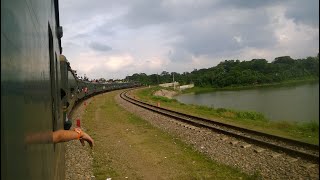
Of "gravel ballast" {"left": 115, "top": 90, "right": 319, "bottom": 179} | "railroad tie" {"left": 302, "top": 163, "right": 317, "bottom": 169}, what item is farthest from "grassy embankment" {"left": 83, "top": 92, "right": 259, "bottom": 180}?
"railroad tie" {"left": 302, "top": 163, "right": 317, "bottom": 169}

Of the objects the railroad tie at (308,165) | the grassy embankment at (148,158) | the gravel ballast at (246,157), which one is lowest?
the grassy embankment at (148,158)

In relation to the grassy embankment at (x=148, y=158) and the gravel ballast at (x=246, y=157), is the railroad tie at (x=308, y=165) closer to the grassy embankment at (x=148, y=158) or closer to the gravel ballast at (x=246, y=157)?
the gravel ballast at (x=246, y=157)

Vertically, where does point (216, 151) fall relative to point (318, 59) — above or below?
below

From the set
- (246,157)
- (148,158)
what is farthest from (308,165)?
(148,158)

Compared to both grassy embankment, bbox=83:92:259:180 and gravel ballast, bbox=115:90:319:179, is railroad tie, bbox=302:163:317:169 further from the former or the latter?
grassy embankment, bbox=83:92:259:180

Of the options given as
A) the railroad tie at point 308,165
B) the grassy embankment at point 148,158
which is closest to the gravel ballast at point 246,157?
the railroad tie at point 308,165

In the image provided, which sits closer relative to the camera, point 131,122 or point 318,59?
point 318,59

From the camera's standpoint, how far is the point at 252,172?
9055 mm

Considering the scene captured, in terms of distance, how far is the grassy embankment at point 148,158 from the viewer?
9.40 m

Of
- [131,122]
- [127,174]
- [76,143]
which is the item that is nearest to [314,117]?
[127,174]

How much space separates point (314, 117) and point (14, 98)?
1.12m

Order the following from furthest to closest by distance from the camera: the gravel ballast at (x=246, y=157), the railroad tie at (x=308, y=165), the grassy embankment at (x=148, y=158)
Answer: the grassy embankment at (x=148, y=158) < the gravel ballast at (x=246, y=157) < the railroad tie at (x=308, y=165)

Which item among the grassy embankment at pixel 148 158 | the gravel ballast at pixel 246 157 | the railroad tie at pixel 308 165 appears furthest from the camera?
the grassy embankment at pixel 148 158

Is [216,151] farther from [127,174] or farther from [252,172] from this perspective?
[127,174]
